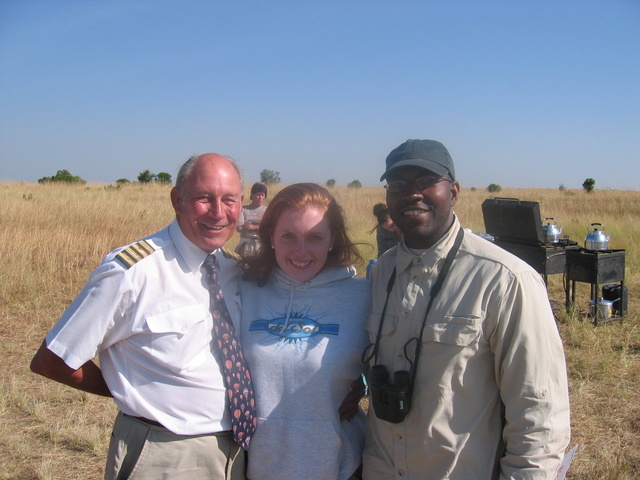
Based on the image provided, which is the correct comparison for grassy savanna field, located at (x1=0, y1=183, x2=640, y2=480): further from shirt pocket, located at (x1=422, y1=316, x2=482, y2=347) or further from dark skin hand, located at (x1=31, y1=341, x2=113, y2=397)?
dark skin hand, located at (x1=31, y1=341, x2=113, y2=397)

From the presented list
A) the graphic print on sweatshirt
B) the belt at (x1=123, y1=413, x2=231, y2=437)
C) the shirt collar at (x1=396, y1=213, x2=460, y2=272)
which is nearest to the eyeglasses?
the shirt collar at (x1=396, y1=213, x2=460, y2=272)

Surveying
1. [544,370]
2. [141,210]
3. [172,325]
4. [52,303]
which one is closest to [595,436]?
[544,370]

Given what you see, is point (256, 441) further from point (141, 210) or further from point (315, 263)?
point (141, 210)

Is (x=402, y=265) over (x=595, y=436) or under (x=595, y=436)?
over

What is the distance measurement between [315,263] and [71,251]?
915cm

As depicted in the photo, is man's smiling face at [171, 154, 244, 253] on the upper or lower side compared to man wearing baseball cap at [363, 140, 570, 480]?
upper

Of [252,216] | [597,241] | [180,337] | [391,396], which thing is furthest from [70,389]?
[597,241]

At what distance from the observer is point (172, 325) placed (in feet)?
6.23

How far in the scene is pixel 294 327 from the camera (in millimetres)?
2043

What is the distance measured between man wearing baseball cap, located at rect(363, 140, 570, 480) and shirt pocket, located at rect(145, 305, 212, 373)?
624 mm

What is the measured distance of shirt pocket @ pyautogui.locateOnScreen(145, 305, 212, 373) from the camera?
1.87m

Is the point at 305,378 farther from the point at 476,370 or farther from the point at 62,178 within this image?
the point at 62,178

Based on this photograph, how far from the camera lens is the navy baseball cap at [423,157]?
5.98ft

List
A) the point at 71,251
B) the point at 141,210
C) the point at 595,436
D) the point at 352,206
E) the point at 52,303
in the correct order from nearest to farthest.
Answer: the point at 595,436 → the point at 52,303 → the point at 71,251 → the point at 141,210 → the point at 352,206
